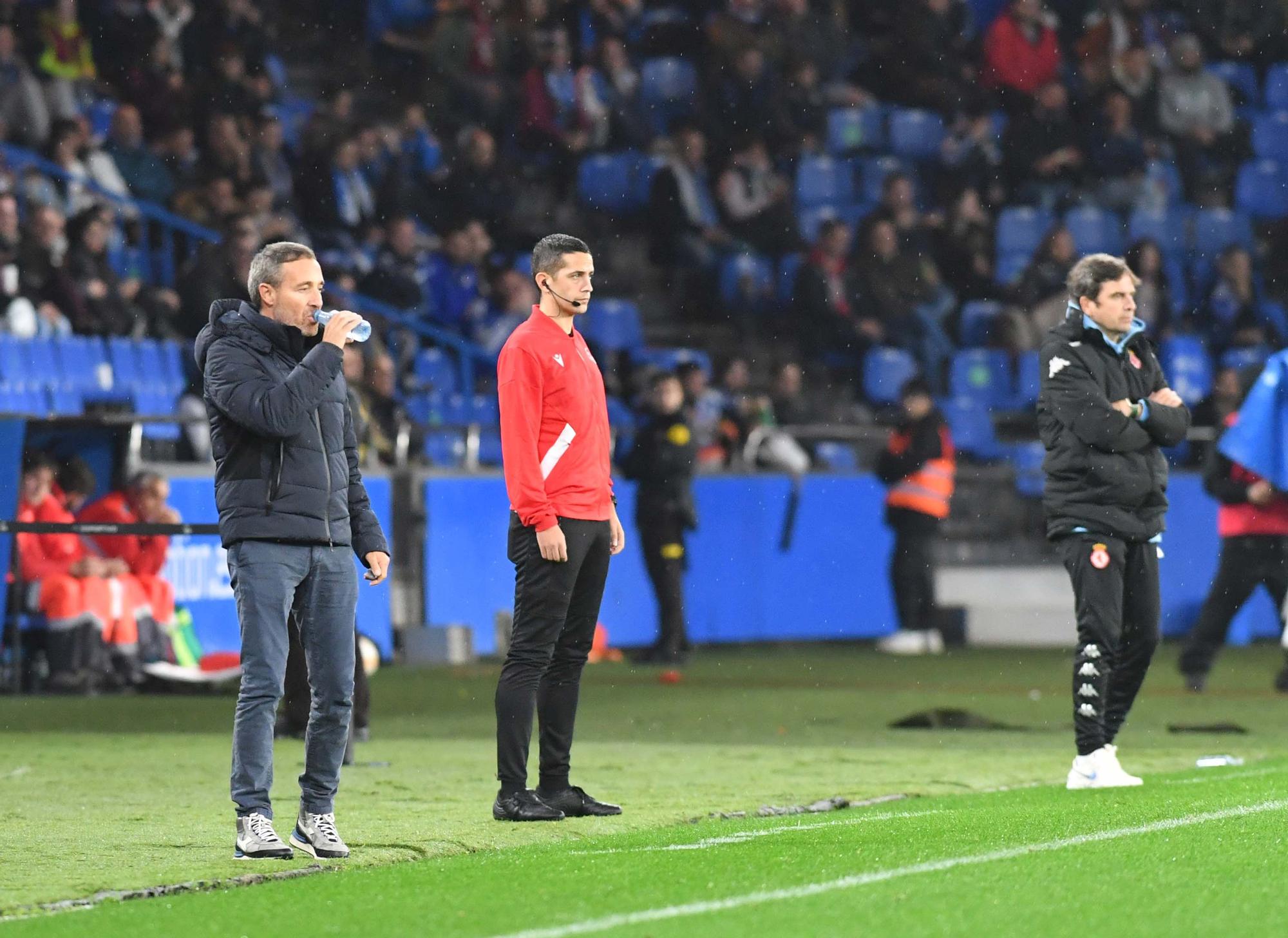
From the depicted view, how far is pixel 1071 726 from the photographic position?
12.3 m

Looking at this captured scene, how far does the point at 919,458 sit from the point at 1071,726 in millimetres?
6328

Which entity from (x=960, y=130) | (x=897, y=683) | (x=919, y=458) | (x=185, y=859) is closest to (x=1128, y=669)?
(x=185, y=859)

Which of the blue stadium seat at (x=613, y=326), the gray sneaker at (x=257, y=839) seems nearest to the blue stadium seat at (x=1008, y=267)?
the blue stadium seat at (x=613, y=326)

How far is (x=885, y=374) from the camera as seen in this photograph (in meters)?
23.0

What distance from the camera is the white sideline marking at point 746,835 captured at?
7102mm

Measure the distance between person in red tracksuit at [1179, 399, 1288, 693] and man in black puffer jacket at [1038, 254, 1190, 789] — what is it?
17.0 ft

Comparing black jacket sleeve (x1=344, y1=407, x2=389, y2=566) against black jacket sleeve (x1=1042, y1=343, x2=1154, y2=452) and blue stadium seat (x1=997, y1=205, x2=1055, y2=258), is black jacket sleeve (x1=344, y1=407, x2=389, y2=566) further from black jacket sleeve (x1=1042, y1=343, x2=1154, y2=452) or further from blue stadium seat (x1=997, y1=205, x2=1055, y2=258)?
blue stadium seat (x1=997, y1=205, x2=1055, y2=258)

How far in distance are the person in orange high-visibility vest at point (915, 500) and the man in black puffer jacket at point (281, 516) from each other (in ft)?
39.0

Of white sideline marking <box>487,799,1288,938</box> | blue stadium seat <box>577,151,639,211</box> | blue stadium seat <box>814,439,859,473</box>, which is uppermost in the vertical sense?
blue stadium seat <box>577,151,639,211</box>

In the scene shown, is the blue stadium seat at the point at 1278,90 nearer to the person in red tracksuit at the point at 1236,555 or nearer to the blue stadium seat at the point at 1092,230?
the blue stadium seat at the point at 1092,230

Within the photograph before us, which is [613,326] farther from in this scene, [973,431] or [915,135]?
[915,135]

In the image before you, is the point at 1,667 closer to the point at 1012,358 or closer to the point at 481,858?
the point at 481,858

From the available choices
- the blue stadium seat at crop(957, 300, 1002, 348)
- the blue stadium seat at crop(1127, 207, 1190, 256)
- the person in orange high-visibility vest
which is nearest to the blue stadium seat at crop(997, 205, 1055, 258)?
the blue stadium seat at crop(1127, 207, 1190, 256)

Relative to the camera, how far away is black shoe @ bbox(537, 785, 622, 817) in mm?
8117
